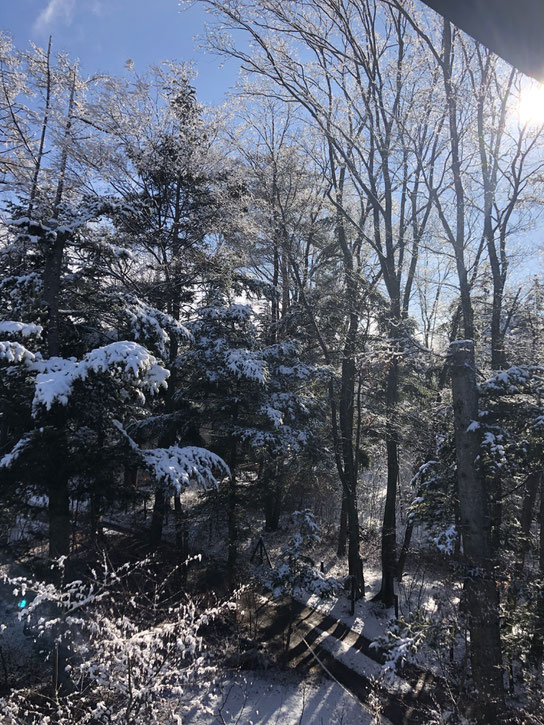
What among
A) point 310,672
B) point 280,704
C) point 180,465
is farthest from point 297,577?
point 180,465

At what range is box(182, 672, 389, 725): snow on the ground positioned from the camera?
6.47m

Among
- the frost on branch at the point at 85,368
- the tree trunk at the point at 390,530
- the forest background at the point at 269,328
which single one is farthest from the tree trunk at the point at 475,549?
the frost on branch at the point at 85,368

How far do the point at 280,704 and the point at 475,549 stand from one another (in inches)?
178

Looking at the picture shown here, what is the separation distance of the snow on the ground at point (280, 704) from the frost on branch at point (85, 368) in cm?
518

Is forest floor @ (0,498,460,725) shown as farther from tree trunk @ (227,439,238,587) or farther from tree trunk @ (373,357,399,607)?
tree trunk @ (227,439,238,587)

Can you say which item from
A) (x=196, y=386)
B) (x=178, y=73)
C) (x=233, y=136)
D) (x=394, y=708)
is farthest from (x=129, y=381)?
(x=178, y=73)

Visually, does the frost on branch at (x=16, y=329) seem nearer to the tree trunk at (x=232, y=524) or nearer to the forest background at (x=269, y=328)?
the forest background at (x=269, y=328)

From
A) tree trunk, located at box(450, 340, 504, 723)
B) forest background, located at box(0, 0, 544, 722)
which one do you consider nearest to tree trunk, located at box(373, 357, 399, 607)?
forest background, located at box(0, 0, 544, 722)

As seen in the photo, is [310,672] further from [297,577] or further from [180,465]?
[180,465]

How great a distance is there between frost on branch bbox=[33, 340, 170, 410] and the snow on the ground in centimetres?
518

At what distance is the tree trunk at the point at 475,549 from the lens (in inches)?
206

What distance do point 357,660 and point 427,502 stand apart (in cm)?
455

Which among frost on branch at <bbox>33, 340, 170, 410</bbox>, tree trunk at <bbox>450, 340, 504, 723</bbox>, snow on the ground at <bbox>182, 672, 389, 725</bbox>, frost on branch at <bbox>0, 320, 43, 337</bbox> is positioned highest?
frost on branch at <bbox>0, 320, 43, 337</bbox>

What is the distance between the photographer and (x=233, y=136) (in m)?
11.8
